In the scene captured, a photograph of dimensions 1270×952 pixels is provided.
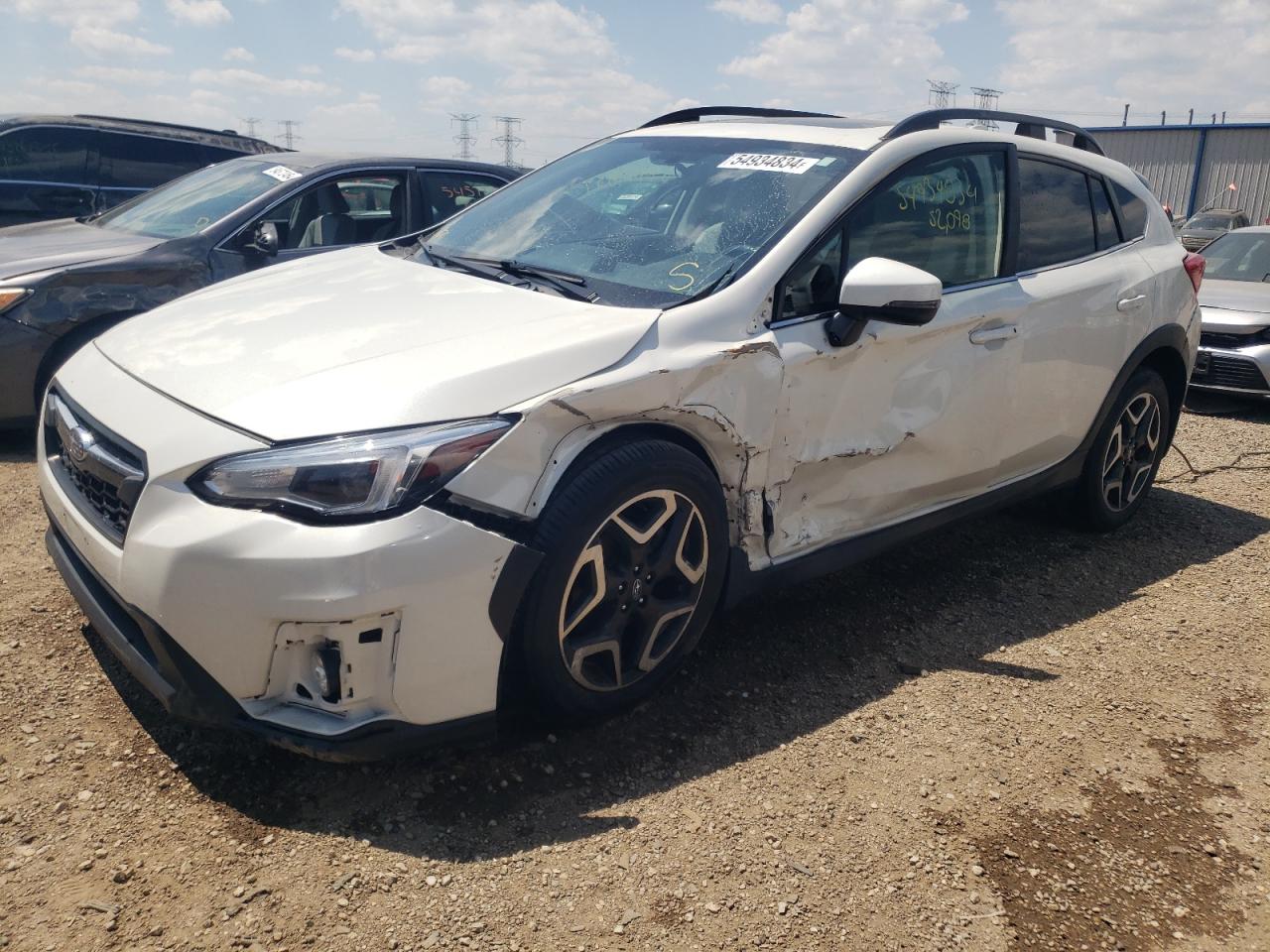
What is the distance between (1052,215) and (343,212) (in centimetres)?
389

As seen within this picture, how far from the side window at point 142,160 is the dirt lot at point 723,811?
530cm

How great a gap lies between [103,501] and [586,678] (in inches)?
50.9

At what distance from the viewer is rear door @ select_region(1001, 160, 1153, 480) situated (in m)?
3.92

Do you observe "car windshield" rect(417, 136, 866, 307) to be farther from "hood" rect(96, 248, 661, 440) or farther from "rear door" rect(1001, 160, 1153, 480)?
"rear door" rect(1001, 160, 1153, 480)

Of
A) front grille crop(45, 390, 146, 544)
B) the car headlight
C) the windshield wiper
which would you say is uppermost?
the windshield wiper

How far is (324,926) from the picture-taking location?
7.06 feet

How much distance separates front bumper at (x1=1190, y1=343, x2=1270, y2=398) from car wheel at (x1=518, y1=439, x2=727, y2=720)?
630 centimetres

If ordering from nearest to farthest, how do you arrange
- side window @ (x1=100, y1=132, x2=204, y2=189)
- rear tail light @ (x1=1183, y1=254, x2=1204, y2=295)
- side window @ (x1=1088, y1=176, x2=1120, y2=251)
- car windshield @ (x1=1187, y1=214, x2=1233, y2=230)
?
side window @ (x1=1088, y1=176, x2=1120, y2=251), rear tail light @ (x1=1183, y1=254, x2=1204, y2=295), side window @ (x1=100, y1=132, x2=204, y2=189), car windshield @ (x1=1187, y1=214, x2=1233, y2=230)

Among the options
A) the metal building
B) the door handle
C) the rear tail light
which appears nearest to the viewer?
the door handle

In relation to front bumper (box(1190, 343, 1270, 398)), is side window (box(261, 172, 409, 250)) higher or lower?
higher

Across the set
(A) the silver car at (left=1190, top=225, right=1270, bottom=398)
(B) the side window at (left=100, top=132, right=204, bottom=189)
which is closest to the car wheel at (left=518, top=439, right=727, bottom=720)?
(A) the silver car at (left=1190, top=225, right=1270, bottom=398)

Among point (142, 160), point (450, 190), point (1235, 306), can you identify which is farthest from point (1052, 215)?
point (142, 160)

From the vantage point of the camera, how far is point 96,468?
2570mm

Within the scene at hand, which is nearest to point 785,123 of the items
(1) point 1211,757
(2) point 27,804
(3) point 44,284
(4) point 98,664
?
(1) point 1211,757
